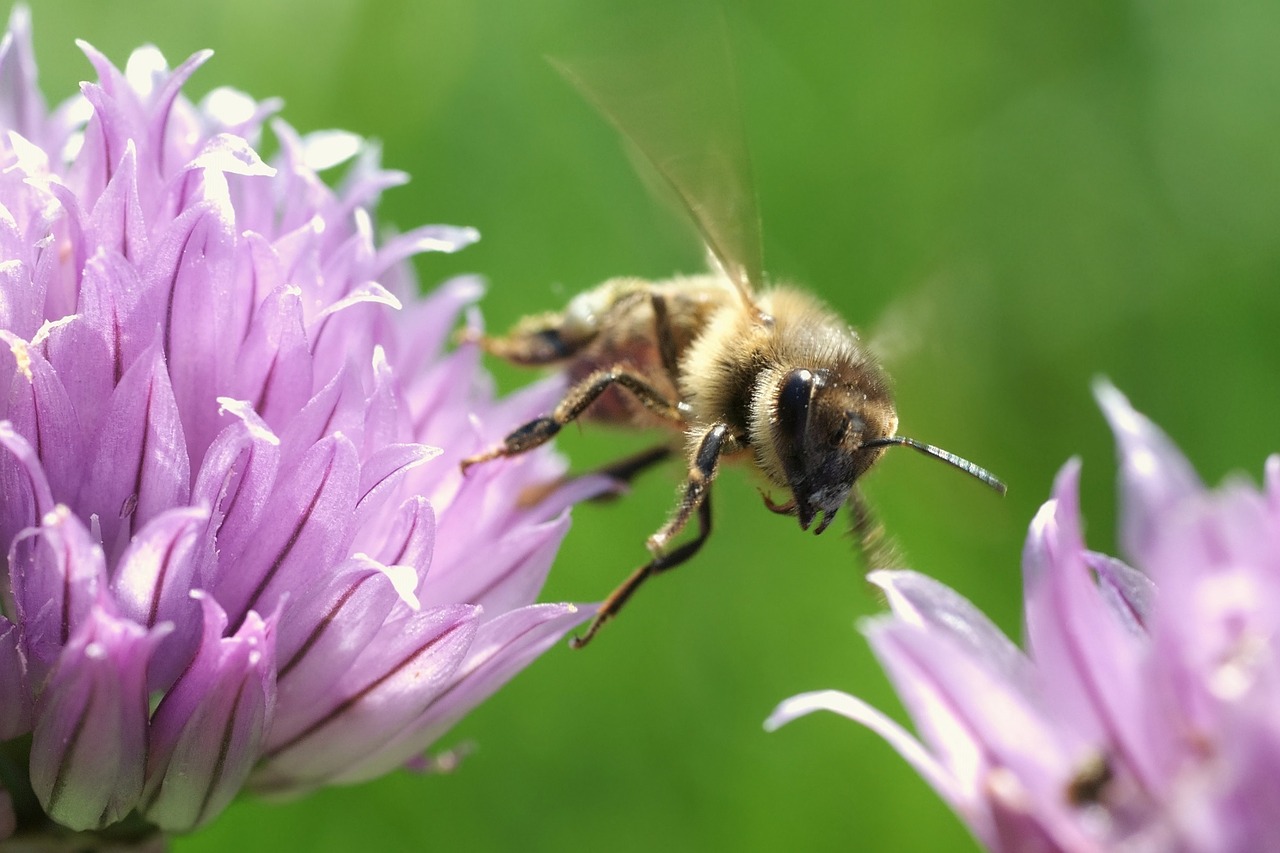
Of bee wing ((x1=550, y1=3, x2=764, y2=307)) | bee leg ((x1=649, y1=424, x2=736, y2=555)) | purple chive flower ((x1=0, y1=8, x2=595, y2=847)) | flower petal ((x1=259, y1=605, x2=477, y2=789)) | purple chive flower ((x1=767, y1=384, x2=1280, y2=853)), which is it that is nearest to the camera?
purple chive flower ((x1=767, y1=384, x2=1280, y2=853))

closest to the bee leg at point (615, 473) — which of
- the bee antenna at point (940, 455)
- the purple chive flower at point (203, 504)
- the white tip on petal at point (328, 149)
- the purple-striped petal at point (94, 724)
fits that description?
the purple chive flower at point (203, 504)

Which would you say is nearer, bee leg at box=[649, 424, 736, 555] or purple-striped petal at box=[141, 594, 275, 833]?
purple-striped petal at box=[141, 594, 275, 833]

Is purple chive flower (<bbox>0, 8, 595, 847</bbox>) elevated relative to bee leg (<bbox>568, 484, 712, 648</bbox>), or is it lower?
elevated

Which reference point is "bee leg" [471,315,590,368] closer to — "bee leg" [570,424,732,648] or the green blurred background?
"bee leg" [570,424,732,648]

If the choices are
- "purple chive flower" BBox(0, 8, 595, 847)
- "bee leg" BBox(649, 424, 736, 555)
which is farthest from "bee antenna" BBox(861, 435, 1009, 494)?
"purple chive flower" BBox(0, 8, 595, 847)

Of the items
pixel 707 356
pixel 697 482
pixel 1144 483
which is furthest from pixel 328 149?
pixel 1144 483

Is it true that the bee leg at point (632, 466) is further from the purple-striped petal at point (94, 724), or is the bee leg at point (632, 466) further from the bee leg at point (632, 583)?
the purple-striped petal at point (94, 724)
